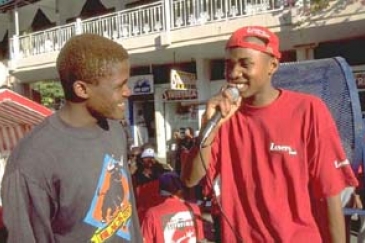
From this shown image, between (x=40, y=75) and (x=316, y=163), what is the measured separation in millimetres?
19675

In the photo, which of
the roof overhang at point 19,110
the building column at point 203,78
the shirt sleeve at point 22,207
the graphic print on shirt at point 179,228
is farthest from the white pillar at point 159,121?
the shirt sleeve at point 22,207

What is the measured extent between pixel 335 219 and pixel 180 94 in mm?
15116

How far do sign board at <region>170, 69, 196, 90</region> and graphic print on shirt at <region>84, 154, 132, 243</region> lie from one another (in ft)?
43.5

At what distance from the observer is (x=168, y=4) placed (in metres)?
14.6

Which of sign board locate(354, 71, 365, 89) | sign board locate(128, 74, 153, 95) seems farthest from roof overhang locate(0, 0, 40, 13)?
sign board locate(354, 71, 365, 89)

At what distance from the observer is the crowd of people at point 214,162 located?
6.56 ft

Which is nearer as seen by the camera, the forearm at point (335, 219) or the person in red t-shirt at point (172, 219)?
the forearm at point (335, 219)

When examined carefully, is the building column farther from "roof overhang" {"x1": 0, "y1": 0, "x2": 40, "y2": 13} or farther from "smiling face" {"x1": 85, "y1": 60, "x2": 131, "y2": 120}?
"smiling face" {"x1": 85, "y1": 60, "x2": 131, "y2": 120}

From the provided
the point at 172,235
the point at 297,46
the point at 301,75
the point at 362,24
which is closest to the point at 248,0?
the point at 297,46

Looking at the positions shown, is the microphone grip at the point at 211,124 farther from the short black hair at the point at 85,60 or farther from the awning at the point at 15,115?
the awning at the point at 15,115

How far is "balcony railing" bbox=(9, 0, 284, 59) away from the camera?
13203 mm

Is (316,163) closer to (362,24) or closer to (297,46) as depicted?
(362,24)

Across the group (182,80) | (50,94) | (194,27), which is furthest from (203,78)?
(50,94)

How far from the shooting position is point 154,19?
50.1 ft
